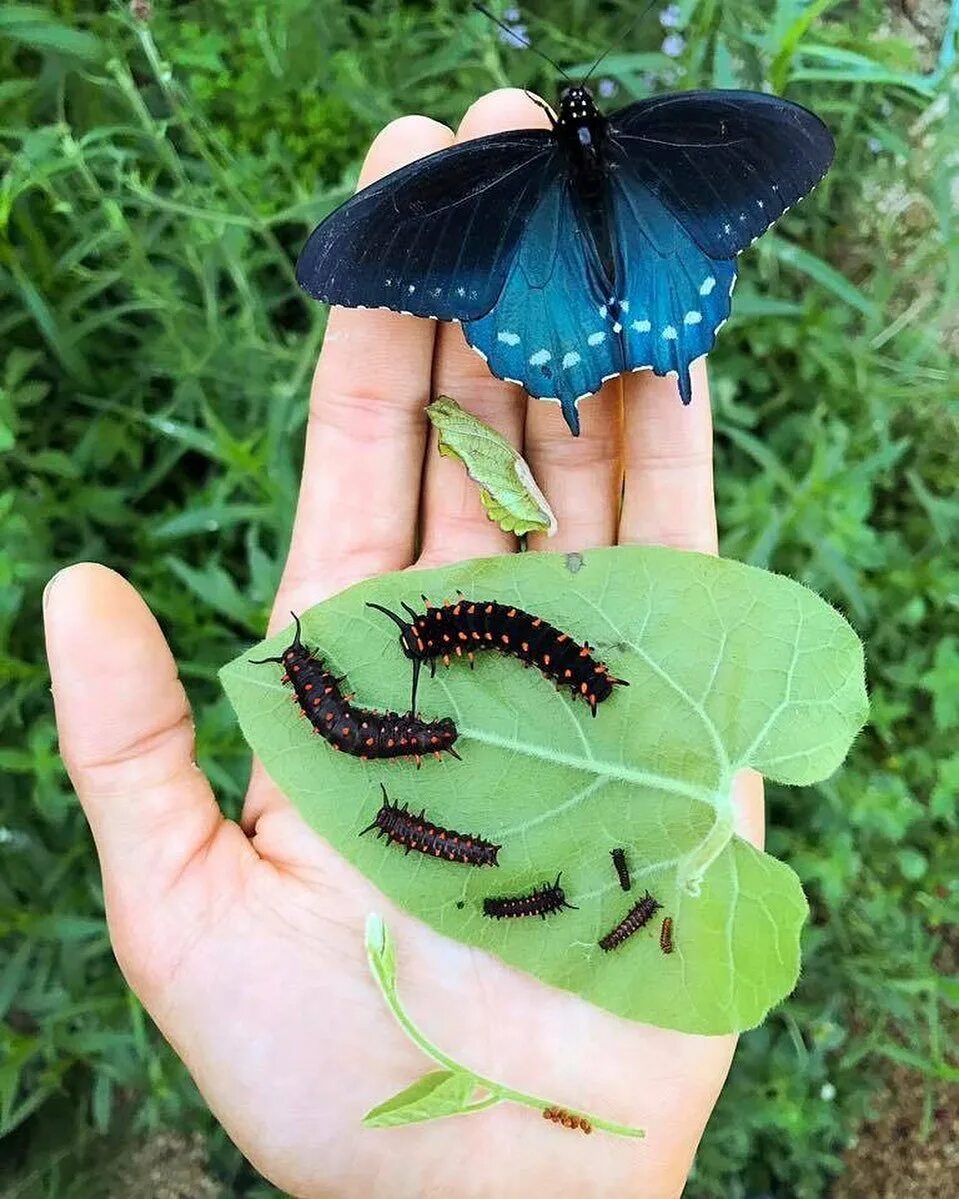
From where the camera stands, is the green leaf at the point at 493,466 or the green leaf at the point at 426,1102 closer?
the green leaf at the point at 426,1102

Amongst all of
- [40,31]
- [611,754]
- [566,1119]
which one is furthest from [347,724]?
[40,31]

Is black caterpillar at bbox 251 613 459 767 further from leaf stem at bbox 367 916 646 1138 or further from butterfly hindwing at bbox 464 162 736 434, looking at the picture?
butterfly hindwing at bbox 464 162 736 434

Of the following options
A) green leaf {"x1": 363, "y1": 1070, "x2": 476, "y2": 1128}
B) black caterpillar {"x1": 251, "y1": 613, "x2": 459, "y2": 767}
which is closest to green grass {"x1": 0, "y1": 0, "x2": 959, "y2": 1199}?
black caterpillar {"x1": 251, "y1": 613, "x2": 459, "y2": 767}

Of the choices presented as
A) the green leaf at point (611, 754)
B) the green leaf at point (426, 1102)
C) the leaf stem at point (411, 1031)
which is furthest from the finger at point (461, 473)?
the green leaf at point (426, 1102)

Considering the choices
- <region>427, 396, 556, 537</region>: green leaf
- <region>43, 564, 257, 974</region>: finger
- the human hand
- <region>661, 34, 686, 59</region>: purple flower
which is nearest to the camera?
<region>43, 564, 257, 974</region>: finger

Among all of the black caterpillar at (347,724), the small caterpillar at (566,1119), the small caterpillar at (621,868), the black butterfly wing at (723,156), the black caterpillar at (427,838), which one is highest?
the black butterfly wing at (723,156)

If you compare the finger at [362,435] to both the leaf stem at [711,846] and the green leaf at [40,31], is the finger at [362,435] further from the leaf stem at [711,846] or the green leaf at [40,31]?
the leaf stem at [711,846]
